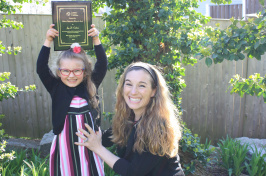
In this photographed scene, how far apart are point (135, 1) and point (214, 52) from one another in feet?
3.57

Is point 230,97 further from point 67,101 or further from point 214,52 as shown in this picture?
point 67,101

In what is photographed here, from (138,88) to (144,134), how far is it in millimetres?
306

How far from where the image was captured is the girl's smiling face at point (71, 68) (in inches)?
77.9

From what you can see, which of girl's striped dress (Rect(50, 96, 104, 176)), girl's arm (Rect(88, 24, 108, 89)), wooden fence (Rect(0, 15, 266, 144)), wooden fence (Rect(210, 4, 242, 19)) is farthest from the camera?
wooden fence (Rect(210, 4, 242, 19))

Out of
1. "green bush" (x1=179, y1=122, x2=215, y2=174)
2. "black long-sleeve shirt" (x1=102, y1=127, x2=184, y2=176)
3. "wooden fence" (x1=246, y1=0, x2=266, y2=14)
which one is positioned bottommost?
"green bush" (x1=179, y1=122, x2=215, y2=174)

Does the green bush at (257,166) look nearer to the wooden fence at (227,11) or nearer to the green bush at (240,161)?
the green bush at (240,161)

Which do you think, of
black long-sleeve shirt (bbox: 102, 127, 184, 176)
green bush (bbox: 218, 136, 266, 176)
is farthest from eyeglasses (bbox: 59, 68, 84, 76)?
green bush (bbox: 218, 136, 266, 176)

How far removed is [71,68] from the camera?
1978mm

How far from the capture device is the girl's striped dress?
1.98m

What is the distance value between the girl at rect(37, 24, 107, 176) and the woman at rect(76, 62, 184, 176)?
125 millimetres

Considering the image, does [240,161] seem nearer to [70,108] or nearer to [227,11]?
[70,108]

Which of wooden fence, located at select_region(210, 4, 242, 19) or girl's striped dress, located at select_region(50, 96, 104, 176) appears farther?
wooden fence, located at select_region(210, 4, 242, 19)

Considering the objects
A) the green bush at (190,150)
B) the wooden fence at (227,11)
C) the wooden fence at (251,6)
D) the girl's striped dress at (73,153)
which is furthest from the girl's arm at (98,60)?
the wooden fence at (227,11)

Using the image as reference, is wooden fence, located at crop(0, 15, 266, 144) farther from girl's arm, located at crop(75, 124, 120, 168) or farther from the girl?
girl's arm, located at crop(75, 124, 120, 168)
